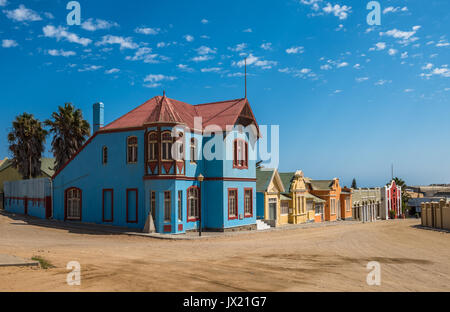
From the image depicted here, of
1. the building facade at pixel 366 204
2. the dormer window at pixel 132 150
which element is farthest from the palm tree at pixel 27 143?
the building facade at pixel 366 204

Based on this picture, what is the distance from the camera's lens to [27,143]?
45.2 m

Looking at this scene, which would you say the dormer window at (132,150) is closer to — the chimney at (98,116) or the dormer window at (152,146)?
the dormer window at (152,146)

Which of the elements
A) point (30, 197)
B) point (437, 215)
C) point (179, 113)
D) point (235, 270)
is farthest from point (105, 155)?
point (437, 215)

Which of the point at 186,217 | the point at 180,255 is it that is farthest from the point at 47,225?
the point at 180,255

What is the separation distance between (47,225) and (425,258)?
77.6 feet

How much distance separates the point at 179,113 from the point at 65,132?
19.3 metres

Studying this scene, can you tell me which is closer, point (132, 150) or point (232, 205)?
point (132, 150)

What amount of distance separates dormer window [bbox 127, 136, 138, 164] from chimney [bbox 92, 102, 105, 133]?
4474 mm

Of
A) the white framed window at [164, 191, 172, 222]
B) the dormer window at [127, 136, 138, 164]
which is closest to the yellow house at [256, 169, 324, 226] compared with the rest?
the white framed window at [164, 191, 172, 222]

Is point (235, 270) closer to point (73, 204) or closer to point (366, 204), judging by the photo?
point (73, 204)

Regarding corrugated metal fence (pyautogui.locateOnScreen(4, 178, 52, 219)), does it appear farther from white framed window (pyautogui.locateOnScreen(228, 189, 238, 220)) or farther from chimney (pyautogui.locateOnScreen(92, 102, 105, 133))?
white framed window (pyautogui.locateOnScreen(228, 189, 238, 220))

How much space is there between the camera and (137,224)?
25.9 m

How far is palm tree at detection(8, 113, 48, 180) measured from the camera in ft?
148
